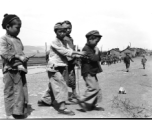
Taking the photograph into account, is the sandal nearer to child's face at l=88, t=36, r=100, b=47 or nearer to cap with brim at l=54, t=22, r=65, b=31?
child's face at l=88, t=36, r=100, b=47

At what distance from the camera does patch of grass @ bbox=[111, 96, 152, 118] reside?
4559 mm

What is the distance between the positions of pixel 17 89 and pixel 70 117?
4.02ft

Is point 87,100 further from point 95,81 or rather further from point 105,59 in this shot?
point 105,59

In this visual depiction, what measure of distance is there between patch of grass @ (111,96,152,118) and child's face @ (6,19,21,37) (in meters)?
2.85

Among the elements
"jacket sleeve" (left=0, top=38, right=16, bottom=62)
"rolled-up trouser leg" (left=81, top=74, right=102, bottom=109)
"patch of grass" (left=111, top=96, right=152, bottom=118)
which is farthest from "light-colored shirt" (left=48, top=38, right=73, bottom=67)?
"patch of grass" (left=111, top=96, right=152, bottom=118)

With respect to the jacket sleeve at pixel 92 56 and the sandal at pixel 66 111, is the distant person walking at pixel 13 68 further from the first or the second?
the jacket sleeve at pixel 92 56

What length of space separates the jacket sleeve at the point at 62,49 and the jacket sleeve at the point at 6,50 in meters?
0.97

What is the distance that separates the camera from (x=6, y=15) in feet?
14.6

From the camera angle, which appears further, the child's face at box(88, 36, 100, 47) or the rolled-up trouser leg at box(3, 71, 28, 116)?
the child's face at box(88, 36, 100, 47)

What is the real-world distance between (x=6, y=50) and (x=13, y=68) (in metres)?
0.39

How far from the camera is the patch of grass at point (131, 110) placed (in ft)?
15.0

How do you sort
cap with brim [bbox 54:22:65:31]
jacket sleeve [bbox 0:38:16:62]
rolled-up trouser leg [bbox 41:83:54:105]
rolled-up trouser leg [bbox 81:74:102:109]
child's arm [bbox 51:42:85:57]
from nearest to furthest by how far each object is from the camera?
jacket sleeve [bbox 0:38:16:62] → child's arm [bbox 51:42:85:57] → rolled-up trouser leg [bbox 81:74:102:109] → cap with brim [bbox 54:22:65:31] → rolled-up trouser leg [bbox 41:83:54:105]

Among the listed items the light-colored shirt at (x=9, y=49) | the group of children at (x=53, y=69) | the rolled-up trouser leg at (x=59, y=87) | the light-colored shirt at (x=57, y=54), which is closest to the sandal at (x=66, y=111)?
the group of children at (x=53, y=69)

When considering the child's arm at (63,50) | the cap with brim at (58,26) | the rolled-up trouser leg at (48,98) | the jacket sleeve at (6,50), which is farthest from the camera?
the rolled-up trouser leg at (48,98)
